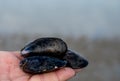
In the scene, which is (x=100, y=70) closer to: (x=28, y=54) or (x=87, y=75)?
(x=87, y=75)

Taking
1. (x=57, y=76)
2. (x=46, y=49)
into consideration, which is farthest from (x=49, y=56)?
(x=57, y=76)

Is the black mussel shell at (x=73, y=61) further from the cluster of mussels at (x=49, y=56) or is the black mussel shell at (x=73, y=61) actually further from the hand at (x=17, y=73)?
the hand at (x=17, y=73)

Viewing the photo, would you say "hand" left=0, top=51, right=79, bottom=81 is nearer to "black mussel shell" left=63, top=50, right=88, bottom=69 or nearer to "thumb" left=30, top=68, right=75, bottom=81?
"thumb" left=30, top=68, right=75, bottom=81

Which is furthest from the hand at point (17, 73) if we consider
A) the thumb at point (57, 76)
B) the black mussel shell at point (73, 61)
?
the black mussel shell at point (73, 61)

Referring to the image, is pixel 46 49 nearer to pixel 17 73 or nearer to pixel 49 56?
pixel 49 56

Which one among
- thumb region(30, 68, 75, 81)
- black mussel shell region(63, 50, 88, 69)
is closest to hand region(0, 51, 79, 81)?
thumb region(30, 68, 75, 81)

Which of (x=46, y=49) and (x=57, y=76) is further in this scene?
(x=46, y=49)
